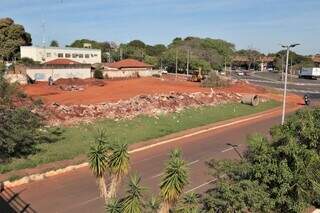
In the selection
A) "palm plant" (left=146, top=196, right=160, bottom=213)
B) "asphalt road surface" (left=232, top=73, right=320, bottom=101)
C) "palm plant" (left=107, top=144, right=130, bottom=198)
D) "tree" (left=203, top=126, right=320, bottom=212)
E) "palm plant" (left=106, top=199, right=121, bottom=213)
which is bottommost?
"asphalt road surface" (left=232, top=73, right=320, bottom=101)

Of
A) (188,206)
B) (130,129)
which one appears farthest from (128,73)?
(188,206)

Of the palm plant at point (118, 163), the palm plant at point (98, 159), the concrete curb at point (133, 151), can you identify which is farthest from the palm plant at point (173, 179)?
the concrete curb at point (133, 151)

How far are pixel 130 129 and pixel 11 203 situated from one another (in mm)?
16576

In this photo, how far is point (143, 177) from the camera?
2508 cm

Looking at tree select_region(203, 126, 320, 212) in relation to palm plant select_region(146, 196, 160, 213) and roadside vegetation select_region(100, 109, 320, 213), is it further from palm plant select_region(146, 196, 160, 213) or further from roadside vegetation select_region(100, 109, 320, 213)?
palm plant select_region(146, 196, 160, 213)

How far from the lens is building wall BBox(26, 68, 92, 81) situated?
235 ft

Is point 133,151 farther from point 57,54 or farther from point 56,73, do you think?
point 57,54

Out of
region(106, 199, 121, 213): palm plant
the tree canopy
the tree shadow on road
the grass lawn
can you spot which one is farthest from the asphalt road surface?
region(106, 199, 121, 213): palm plant

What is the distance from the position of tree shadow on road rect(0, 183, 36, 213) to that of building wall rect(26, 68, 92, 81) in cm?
4946

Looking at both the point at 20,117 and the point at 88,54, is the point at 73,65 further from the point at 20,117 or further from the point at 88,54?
the point at 20,117

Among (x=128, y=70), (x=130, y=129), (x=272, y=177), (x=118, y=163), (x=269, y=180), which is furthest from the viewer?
(x=128, y=70)

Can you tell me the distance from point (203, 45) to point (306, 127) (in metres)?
139

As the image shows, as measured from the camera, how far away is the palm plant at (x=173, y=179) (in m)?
9.82

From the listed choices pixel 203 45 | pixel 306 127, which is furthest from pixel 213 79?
pixel 203 45
